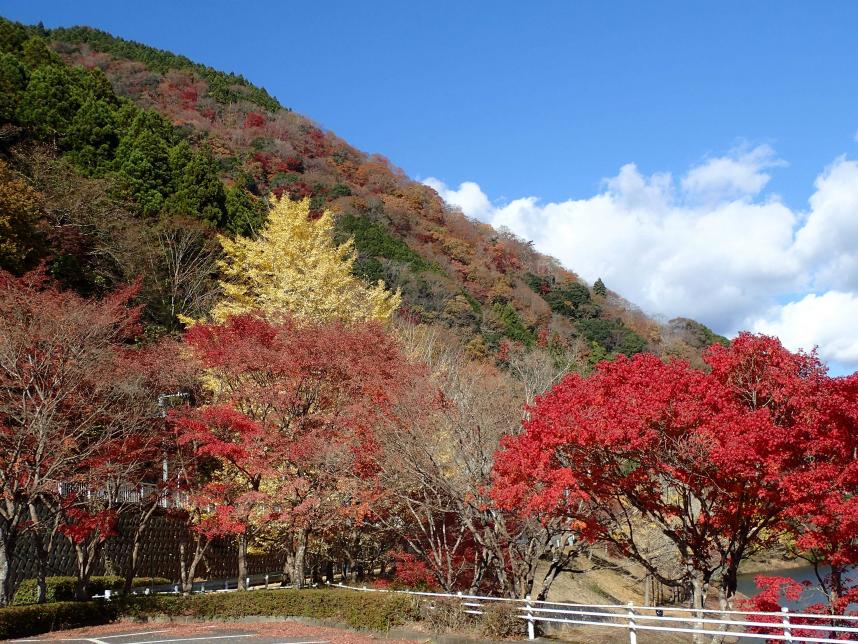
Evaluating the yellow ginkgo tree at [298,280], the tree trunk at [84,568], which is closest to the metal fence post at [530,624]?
the tree trunk at [84,568]

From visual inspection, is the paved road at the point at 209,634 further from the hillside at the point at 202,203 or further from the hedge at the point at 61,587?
the hillside at the point at 202,203

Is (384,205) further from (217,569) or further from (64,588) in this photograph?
(64,588)

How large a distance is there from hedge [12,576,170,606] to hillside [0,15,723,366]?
437 inches

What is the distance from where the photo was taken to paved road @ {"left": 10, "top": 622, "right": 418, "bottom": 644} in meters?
12.5

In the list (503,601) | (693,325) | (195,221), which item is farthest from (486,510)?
(693,325)

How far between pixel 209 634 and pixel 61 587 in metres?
5.40

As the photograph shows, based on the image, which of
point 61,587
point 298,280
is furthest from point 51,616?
point 298,280

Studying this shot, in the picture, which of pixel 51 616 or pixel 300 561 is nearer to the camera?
pixel 51 616

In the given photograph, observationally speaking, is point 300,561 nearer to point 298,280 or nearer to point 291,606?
point 291,606

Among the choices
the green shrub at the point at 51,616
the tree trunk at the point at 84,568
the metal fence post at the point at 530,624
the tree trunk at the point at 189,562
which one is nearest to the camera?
the metal fence post at the point at 530,624

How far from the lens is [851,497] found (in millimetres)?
10961

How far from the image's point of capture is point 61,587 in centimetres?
1647

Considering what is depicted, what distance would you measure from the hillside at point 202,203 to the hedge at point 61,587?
36.4ft

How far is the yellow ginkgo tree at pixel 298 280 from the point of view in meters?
21.6
